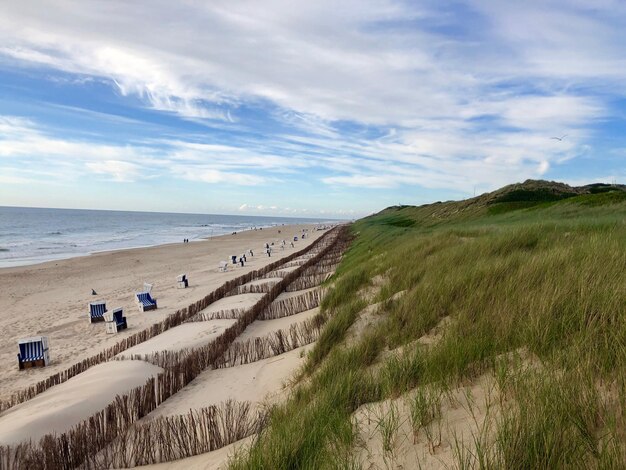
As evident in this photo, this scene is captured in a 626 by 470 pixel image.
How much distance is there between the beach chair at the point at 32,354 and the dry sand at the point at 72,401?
264 cm

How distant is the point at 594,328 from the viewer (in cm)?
290

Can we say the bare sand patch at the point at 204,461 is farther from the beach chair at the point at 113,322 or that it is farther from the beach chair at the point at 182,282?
the beach chair at the point at 182,282

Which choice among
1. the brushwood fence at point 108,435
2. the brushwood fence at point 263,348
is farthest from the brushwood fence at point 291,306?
Answer: the brushwood fence at point 108,435

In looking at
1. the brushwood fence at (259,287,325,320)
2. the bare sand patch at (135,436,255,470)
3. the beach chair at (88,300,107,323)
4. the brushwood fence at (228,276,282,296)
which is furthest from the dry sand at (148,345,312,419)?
the beach chair at (88,300,107,323)

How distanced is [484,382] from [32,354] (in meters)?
8.92

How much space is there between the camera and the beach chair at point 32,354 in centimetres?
809

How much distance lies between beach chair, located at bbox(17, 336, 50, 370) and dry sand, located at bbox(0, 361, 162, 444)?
264cm

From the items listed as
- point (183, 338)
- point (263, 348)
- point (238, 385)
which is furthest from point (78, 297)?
point (238, 385)

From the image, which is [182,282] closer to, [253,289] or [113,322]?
[253,289]

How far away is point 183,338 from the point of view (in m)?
8.04

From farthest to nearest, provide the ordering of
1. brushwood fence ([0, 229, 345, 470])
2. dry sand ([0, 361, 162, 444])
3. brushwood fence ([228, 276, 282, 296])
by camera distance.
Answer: brushwood fence ([228, 276, 282, 296]) → dry sand ([0, 361, 162, 444]) → brushwood fence ([0, 229, 345, 470])

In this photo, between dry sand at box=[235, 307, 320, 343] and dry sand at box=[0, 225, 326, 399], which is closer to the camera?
dry sand at box=[235, 307, 320, 343]

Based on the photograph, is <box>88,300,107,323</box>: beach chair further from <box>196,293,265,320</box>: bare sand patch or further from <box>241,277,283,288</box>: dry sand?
<box>241,277,283,288</box>: dry sand

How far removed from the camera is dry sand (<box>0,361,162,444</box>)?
448 centimetres
